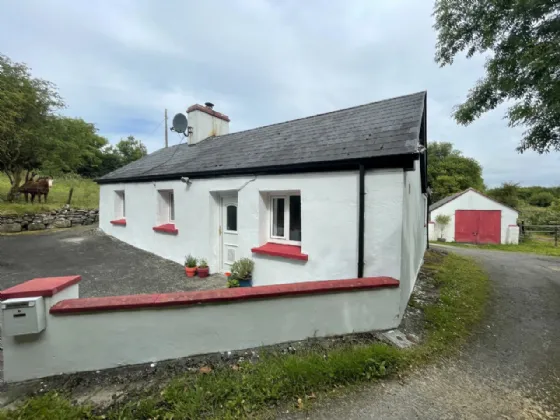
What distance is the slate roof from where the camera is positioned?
15.9 ft

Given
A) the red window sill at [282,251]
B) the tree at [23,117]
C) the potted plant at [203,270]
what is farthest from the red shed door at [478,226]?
the tree at [23,117]

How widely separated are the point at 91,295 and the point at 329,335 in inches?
201

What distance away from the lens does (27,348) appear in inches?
112

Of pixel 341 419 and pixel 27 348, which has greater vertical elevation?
pixel 27 348

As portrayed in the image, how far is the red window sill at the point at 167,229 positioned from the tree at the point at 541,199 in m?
51.9

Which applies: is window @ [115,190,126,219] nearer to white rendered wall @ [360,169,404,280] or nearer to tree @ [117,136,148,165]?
white rendered wall @ [360,169,404,280]

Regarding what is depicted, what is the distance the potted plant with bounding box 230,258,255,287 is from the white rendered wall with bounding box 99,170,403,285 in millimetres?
136

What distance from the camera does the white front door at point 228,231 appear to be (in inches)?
286

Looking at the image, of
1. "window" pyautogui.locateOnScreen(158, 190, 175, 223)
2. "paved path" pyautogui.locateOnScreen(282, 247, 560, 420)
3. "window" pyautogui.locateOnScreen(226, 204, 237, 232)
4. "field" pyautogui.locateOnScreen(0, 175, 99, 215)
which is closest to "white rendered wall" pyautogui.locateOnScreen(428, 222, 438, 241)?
"paved path" pyautogui.locateOnScreen(282, 247, 560, 420)

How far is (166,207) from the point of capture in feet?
30.5

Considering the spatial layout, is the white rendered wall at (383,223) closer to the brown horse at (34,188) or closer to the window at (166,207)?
the window at (166,207)

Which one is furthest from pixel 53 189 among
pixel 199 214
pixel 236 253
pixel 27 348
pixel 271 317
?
pixel 271 317

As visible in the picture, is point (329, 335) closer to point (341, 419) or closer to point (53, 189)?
point (341, 419)

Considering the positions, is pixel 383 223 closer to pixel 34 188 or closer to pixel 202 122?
pixel 202 122
